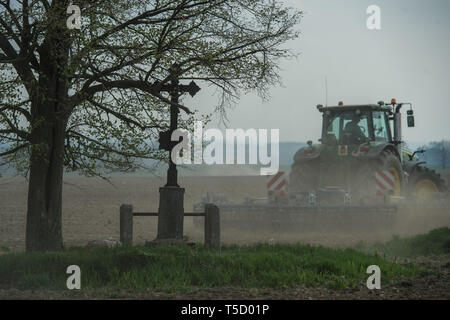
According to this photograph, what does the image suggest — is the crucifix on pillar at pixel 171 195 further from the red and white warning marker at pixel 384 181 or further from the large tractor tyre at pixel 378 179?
the red and white warning marker at pixel 384 181

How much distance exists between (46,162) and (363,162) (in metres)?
9.26

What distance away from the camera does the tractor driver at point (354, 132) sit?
1669 cm

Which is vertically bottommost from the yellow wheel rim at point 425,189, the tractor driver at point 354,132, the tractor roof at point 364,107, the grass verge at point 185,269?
the grass verge at point 185,269

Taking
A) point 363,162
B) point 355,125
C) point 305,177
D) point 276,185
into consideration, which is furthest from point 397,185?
point 276,185

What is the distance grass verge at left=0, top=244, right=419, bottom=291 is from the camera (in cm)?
777

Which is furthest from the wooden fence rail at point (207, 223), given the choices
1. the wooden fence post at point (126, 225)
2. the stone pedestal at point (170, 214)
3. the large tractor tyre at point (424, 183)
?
the large tractor tyre at point (424, 183)

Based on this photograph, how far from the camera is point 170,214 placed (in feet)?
34.2

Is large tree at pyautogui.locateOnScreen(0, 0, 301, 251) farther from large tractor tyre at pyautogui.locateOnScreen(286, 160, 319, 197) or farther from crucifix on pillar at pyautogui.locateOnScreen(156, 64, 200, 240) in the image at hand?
large tractor tyre at pyautogui.locateOnScreen(286, 160, 319, 197)

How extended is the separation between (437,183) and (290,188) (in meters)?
4.74

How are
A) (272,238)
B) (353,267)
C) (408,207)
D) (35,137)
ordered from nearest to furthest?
1. (353,267)
2. (35,137)
3. (272,238)
4. (408,207)

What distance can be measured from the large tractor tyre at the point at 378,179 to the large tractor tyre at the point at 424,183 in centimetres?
141
